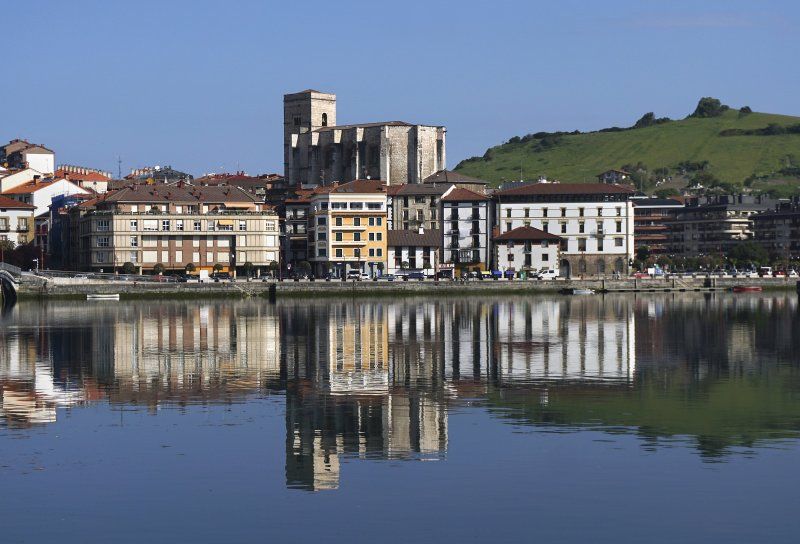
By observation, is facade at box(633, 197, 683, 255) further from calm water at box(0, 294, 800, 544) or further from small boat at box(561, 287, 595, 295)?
calm water at box(0, 294, 800, 544)

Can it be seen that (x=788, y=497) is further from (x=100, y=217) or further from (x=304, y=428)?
(x=100, y=217)

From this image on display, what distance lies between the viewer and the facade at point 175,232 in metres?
118

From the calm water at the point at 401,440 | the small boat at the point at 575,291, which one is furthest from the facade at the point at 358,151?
the calm water at the point at 401,440

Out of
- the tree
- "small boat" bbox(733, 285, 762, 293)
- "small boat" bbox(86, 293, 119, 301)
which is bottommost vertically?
"small boat" bbox(733, 285, 762, 293)

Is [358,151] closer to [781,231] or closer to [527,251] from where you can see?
[527,251]

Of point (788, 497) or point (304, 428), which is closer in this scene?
point (788, 497)

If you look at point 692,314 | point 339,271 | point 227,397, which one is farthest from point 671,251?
point 227,397

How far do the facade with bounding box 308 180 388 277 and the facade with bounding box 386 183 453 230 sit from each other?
940 cm

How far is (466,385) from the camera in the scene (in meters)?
39.2

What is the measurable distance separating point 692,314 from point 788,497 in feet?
191

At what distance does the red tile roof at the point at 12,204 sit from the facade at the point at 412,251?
3646cm

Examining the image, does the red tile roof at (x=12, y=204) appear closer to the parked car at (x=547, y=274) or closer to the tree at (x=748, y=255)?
the parked car at (x=547, y=274)

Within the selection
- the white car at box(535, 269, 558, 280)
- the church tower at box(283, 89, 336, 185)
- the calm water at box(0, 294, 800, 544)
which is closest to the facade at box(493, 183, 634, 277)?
the white car at box(535, 269, 558, 280)

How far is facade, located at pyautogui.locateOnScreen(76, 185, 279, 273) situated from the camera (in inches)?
4653
